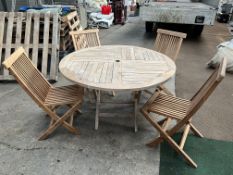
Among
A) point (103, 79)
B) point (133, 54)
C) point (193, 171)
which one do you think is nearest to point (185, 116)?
point (193, 171)

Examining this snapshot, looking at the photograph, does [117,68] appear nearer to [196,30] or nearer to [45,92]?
[45,92]

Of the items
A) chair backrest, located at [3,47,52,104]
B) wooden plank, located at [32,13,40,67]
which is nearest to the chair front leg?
chair backrest, located at [3,47,52,104]

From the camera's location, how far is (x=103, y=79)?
2.15 m

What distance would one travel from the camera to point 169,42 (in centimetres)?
317

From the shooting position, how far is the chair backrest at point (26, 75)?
2.02 m

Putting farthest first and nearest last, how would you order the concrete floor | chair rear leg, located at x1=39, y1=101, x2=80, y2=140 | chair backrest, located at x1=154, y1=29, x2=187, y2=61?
chair backrest, located at x1=154, y1=29, x2=187, y2=61
chair rear leg, located at x1=39, y1=101, x2=80, y2=140
the concrete floor

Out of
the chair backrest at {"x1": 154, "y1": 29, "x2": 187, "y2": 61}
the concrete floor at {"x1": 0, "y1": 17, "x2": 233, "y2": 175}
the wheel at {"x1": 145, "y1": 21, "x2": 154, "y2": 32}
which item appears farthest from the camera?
the wheel at {"x1": 145, "y1": 21, "x2": 154, "y2": 32}

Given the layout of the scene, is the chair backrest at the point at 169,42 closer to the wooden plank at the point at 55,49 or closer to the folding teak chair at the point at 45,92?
the folding teak chair at the point at 45,92

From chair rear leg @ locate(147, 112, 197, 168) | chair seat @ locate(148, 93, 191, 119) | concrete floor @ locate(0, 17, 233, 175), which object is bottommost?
concrete floor @ locate(0, 17, 233, 175)

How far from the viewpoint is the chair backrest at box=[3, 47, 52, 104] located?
2021 millimetres

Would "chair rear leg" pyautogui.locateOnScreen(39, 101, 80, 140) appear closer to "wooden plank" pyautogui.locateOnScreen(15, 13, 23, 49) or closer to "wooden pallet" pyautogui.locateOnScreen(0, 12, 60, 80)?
"wooden pallet" pyautogui.locateOnScreen(0, 12, 60, 80)

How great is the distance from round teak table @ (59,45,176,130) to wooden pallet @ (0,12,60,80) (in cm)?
112

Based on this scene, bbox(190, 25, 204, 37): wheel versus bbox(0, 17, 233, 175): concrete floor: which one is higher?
bbox(190, 25, 204, 37): wheel

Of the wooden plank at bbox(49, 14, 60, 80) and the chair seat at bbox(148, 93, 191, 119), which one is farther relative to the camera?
the wooden plank at bbox(49, 14, 60, 80)
